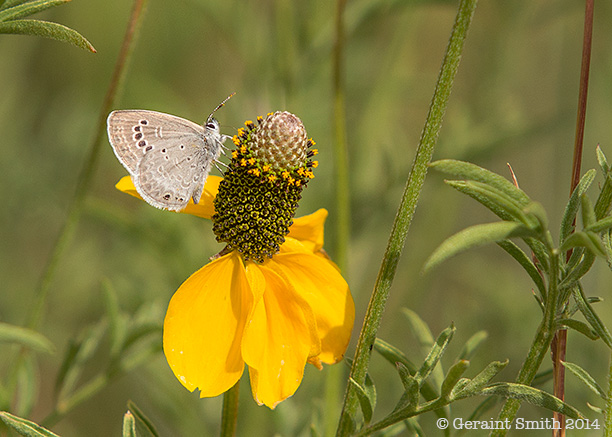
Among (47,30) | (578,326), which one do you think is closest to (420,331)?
(578,326)

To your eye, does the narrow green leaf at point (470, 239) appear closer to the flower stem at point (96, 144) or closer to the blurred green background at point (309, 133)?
the flower stem at point (96, 144)

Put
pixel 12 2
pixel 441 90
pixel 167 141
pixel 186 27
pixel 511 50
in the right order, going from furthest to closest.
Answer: pixel 186 27 → pixel 511 50 → pixel 167 141 → pixel 12 2 → pixel 441 90

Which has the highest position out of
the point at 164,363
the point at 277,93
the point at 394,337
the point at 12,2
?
the point at 277,93

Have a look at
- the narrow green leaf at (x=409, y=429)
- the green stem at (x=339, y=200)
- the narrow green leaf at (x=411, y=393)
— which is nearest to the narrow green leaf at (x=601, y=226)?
the narrow green leaf at (x=411, y=393)

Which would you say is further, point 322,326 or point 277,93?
point 277,93

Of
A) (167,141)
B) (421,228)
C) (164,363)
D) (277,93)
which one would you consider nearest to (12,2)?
(167,141)

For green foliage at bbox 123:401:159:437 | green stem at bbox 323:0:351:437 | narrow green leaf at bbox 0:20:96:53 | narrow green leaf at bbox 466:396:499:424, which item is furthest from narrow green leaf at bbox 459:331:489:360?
narrow green leaf at bbox 0:20:96:53

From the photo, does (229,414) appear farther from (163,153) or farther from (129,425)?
(163,153)

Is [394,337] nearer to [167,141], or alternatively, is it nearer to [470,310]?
[470,310]
